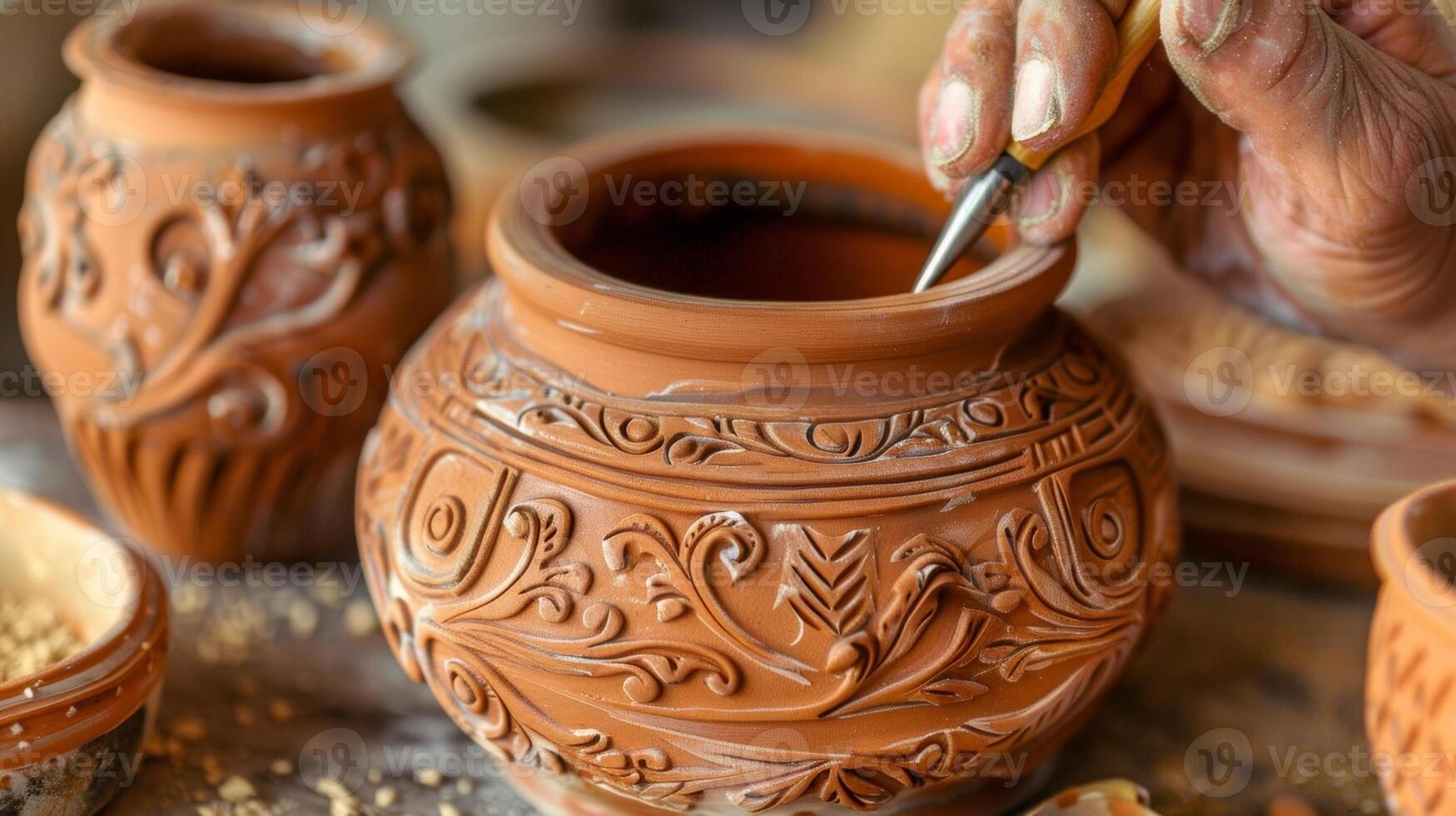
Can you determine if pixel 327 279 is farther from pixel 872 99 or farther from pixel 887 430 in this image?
pixel 872 99

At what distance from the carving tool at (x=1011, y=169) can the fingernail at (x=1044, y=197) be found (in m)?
0.02

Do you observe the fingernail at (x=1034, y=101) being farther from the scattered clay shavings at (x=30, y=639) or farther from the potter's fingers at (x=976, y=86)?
the scattered clay shavings at (x=30, y=639)

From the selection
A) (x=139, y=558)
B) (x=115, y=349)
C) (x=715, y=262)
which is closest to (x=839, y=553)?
(x=715, y=262)

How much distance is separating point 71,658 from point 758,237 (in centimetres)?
77

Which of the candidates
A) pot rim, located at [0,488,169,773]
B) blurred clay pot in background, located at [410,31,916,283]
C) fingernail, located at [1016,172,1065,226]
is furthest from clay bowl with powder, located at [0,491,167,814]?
blurred clay pot in background, located at [410,31,916,283]

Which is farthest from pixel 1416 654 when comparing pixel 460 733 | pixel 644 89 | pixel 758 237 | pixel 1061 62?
pixel 644 89

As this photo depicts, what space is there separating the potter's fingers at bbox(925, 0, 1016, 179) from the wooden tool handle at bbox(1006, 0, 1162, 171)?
0.10 feet

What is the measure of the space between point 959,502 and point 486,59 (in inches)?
78.2

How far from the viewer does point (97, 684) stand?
3.68ft

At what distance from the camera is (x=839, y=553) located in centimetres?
101

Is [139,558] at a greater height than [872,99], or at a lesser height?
greater

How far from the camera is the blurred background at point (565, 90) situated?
7.64 feet

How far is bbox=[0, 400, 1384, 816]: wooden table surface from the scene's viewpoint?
1.30 meters

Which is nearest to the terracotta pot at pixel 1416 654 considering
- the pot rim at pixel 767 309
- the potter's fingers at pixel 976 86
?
the pot rim at pixel 767 309
